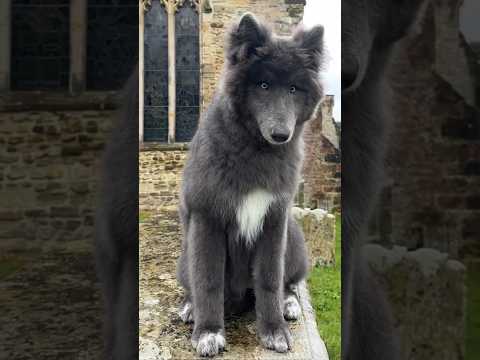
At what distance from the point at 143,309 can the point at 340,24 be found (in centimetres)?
153

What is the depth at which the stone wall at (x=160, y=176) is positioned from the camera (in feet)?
6.93

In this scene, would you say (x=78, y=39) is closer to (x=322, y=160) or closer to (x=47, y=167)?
(x=47, y=167)

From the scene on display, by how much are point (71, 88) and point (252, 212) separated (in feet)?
10.1

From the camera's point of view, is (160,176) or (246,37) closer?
(246,37)

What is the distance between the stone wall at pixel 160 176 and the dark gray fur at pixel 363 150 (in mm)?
777

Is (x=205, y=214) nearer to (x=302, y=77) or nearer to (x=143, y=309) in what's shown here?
(x=143, y=309)

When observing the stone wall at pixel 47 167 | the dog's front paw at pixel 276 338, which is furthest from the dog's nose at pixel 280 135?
the stone wall at pixel 47 167

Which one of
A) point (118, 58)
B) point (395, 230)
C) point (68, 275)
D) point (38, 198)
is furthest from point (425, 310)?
point (38, 198)

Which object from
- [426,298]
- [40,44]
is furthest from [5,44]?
[426,298]

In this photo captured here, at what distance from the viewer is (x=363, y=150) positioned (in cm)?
245

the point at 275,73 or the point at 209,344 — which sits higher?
the point at 275,73

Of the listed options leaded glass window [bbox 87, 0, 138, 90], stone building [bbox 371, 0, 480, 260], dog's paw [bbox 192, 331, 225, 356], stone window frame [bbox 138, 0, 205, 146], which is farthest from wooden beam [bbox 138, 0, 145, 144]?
stone building [bbox 371, 0, 480, 260]

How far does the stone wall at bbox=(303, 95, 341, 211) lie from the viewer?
2.08 m

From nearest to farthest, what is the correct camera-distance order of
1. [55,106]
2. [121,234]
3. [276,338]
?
1. [276,338]
2. [121,234]
3. [55,106]
